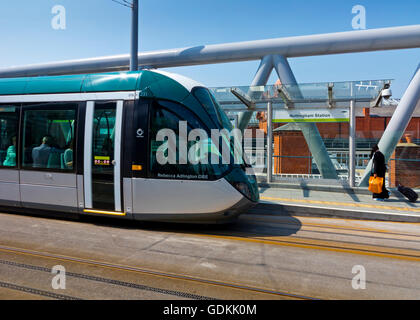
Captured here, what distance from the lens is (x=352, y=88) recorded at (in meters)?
10.2

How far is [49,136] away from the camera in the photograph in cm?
629

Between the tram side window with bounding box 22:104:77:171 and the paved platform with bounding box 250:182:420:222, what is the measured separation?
4.63 metres

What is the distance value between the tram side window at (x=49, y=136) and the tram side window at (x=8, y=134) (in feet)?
0.93

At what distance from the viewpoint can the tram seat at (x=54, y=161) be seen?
242 inches

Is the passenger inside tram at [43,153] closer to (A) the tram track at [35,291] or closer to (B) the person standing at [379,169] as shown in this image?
(A) the tram track at [35,291]

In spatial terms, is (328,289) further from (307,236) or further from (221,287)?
(307,236)

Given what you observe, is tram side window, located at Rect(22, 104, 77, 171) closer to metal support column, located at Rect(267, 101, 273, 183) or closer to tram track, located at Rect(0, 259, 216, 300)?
tram track, located at Rect(0, 259, 216, 300)

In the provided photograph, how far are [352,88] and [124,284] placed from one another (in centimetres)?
959

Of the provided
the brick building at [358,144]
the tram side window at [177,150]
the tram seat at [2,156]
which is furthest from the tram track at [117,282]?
the brick building at [358,144]

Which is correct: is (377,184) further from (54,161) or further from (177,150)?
(54,161)

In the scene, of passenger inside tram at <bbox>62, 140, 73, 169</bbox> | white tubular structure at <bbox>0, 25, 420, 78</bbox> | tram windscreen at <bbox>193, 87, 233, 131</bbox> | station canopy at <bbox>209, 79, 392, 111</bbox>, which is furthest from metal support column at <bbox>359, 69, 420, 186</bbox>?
passenger inside tram at <bbox>62, 140, 73, 169</bbox>

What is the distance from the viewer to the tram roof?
18.4ft

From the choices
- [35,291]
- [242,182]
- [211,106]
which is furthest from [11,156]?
[242,182]
